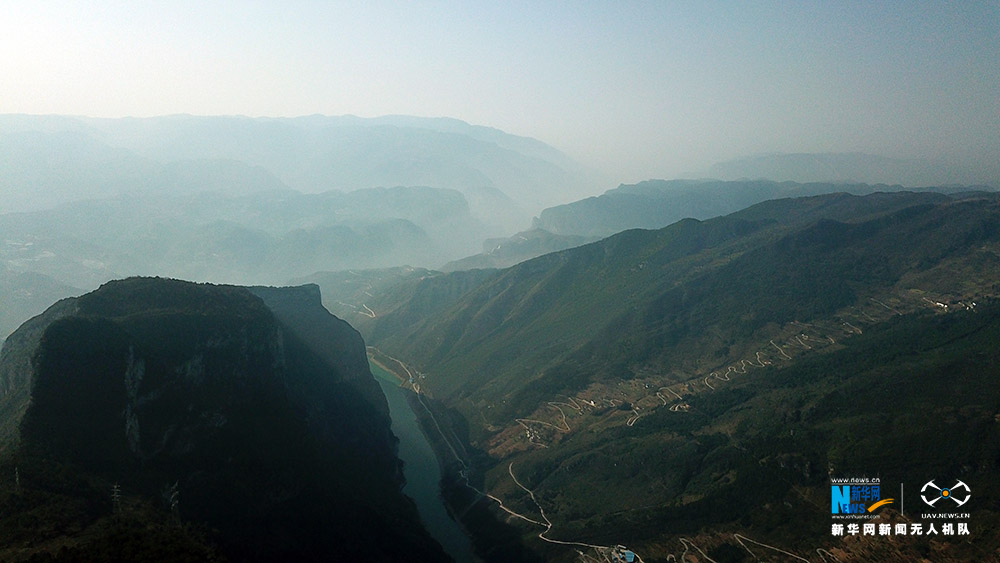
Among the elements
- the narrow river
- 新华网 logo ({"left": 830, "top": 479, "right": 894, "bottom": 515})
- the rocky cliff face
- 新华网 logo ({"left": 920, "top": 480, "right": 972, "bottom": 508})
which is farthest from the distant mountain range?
the rocky cliff face


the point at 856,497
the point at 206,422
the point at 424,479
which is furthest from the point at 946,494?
the point at 206,422

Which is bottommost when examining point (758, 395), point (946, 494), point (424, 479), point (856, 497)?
A: point (424, 479)

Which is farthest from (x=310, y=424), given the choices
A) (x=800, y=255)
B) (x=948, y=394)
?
(x=800, y=255)

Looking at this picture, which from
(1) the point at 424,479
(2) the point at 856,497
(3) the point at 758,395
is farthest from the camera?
(1) the point at 424,479

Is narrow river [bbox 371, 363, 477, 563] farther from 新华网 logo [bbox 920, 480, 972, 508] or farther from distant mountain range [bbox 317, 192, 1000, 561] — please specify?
新华网 logo [bbox 920, 480, 972, 508]

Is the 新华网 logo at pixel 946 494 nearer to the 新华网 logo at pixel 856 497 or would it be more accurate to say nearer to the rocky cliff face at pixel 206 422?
the 新华网 logo at pixel 856 497

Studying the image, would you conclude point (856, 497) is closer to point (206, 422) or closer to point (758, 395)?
point (758, 395)
